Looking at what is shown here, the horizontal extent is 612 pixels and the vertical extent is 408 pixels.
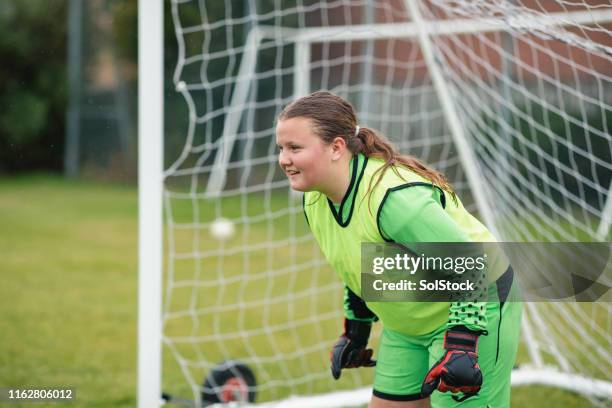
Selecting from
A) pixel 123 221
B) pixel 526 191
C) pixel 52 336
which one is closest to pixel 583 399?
pixel 526 191

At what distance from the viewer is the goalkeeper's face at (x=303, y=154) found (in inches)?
96.4

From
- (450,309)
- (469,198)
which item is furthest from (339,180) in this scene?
(469,198)

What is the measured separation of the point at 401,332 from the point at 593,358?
2607 mm

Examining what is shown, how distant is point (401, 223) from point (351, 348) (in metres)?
0.79

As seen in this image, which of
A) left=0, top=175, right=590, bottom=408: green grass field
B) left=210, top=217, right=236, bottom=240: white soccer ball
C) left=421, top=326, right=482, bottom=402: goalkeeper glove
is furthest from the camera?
left=210, top=217, right=236, bottom=240: white soccer ball

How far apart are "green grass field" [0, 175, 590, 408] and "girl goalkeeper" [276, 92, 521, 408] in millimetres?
1767

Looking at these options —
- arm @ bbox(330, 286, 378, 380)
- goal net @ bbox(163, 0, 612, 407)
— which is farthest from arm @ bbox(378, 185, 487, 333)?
goal net @ bbox(163, 0, 612, 407)

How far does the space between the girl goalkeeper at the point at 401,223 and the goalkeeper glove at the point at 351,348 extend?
0.83 ft

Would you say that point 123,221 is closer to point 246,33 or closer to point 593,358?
point 246,33

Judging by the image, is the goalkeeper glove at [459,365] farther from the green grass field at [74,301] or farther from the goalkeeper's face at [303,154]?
the green grass field at [74,301]

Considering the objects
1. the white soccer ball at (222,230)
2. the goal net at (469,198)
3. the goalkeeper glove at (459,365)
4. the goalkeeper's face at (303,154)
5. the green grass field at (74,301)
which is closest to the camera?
the goalkeeper glove at (459,365)

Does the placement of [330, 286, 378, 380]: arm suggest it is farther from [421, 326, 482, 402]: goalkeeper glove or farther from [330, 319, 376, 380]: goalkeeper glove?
[421, 326, 482, 402]: goalkeeper glove

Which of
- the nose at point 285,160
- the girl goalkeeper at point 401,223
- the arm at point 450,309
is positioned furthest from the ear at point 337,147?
the arm at point 450,309

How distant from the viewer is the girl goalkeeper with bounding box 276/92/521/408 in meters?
2.29
